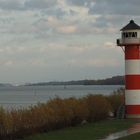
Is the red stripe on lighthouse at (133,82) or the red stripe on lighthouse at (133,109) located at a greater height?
the red stripe on lighthouse at (133,82)

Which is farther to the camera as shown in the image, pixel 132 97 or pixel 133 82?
pixel 132 97

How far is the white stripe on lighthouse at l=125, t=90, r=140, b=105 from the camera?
36.1 m

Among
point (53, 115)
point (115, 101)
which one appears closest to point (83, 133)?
point (53, 115)

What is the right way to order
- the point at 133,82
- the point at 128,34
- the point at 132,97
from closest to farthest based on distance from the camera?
the point at 133,82 → the point at 132,97 → the point at 128,34

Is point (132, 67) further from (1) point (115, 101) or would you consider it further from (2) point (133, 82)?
(1) point (115, 101)

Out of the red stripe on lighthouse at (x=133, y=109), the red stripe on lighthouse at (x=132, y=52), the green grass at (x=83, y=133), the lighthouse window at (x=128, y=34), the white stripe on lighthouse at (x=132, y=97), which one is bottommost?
the green grass at (x=83, y=133)

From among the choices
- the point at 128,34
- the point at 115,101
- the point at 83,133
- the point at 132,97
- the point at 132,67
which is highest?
the point at 128,34

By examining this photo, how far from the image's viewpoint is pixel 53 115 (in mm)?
29469

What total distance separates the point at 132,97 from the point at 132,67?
1865 millimetres

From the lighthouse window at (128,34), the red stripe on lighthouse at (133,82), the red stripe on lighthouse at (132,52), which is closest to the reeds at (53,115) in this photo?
the red stripe on lighthouse at (133,82)

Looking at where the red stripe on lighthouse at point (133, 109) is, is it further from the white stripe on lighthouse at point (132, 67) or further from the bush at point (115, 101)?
the bush at point (115, 101)

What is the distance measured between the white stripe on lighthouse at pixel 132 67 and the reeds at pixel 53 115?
2.41 metres

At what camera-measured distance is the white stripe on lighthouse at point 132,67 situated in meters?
36.1

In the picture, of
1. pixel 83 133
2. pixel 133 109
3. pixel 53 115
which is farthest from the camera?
pixel 133 109
